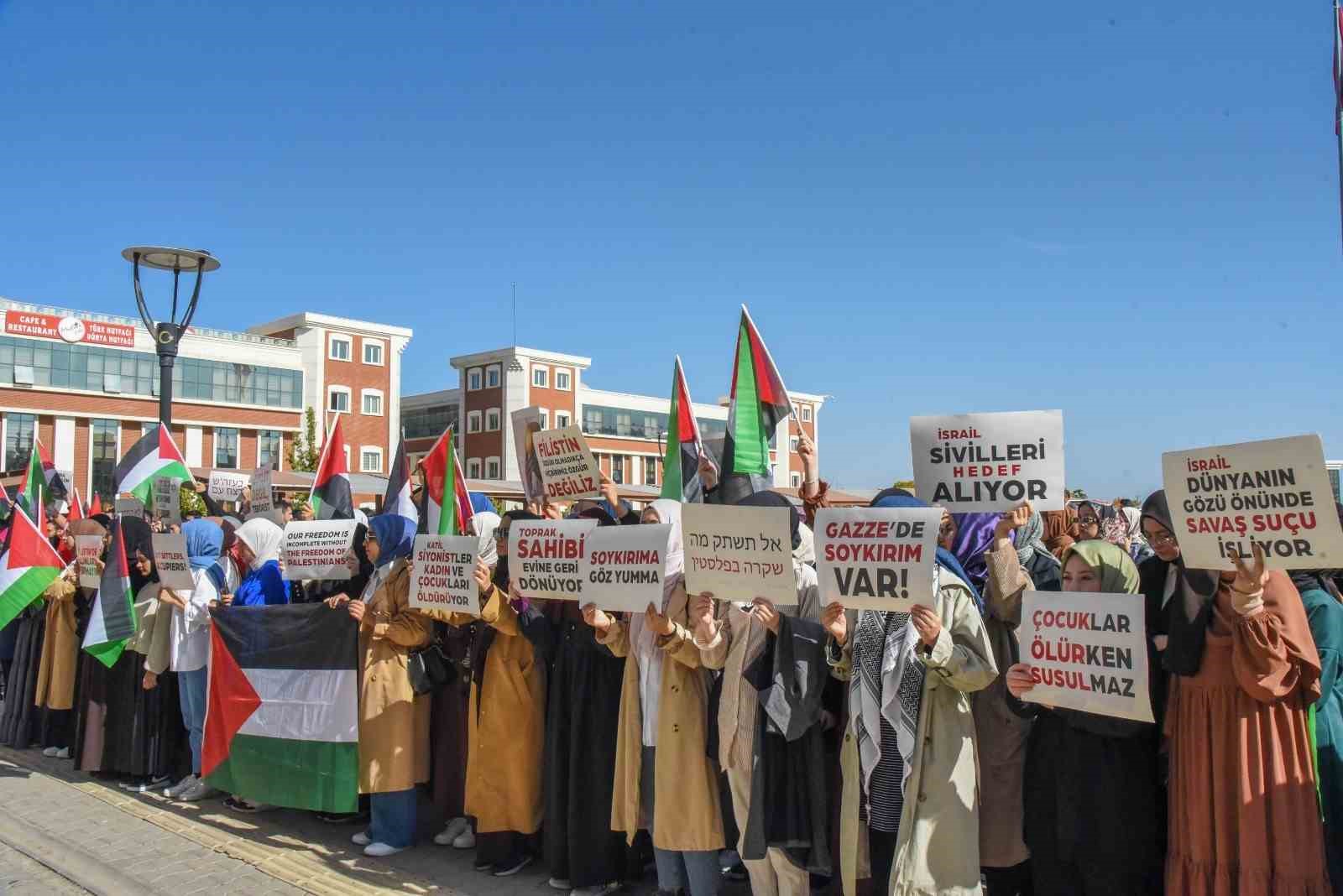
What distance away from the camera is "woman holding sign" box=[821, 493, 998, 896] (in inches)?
165

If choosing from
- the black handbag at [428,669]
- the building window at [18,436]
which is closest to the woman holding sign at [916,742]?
the black handbag at [428,669]

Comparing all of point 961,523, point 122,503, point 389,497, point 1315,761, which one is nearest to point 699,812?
point 961,523

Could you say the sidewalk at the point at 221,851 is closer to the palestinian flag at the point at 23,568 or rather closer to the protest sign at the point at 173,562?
the palestinian flag at the point at 23,568

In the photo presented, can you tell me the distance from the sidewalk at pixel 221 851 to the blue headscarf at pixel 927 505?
2236 millimetres

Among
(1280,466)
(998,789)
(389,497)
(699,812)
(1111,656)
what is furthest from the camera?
(389,497)

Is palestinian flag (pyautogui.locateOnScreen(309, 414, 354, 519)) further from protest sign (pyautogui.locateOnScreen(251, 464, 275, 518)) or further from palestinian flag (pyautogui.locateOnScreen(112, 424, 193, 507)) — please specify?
protest sign (pyautogui.locateOnScreen(251, 464, 275, 518))

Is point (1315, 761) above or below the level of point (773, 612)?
below

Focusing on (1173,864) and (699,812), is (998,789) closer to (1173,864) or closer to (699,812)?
(1173,864)

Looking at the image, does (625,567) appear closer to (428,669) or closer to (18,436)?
(428,669)

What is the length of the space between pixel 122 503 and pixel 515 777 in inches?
281

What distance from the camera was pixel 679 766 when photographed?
514 centimetres

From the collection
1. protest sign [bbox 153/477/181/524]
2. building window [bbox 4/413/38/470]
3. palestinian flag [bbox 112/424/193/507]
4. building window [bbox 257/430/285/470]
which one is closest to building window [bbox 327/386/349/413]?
building window [bbox 257/430/285/470]

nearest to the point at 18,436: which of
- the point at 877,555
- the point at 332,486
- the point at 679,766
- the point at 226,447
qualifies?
the point at 226,447

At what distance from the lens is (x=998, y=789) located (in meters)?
4.44
